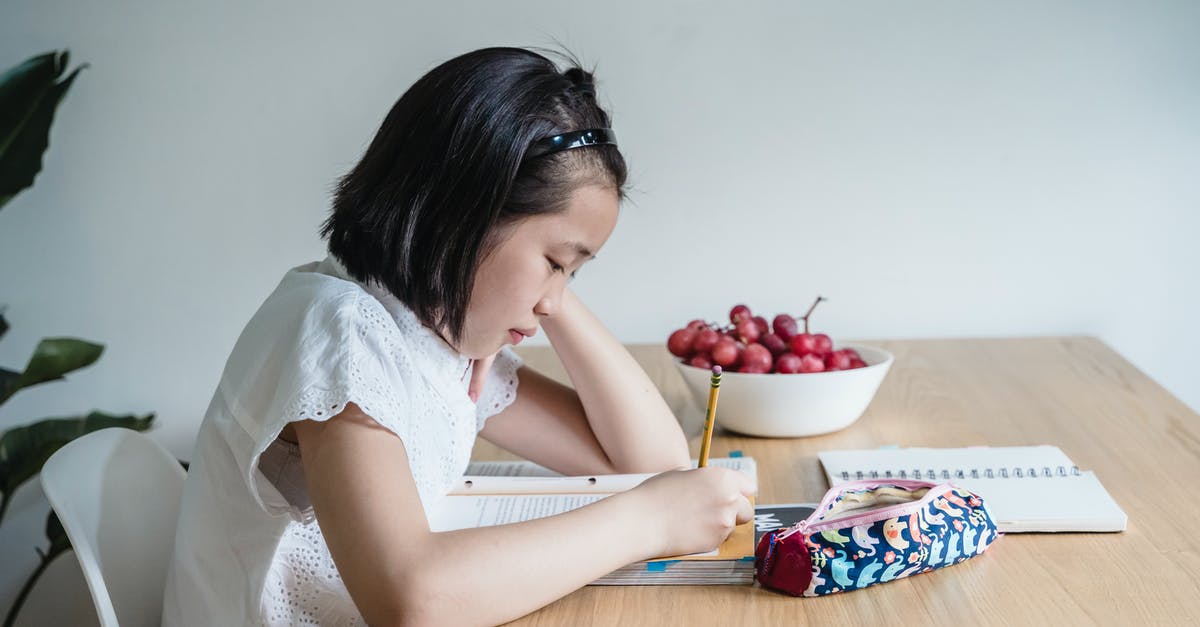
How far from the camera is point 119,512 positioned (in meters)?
1.05

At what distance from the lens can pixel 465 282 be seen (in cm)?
95

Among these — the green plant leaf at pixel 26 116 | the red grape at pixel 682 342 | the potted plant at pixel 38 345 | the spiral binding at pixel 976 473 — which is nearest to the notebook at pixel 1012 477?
the spiral binding at pixel 976 473

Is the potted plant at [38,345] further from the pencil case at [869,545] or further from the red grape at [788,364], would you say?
the pencil case at [869,545]

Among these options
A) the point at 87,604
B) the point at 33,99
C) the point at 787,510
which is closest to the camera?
the point at 787,510

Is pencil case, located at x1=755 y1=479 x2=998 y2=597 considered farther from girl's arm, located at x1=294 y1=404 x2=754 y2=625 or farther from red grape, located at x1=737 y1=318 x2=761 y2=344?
red grape, located at x1=737 y1=318 x2=761 y2=344

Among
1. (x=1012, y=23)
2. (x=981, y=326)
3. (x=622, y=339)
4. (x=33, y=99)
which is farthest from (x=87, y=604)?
(x=1012, y=23)

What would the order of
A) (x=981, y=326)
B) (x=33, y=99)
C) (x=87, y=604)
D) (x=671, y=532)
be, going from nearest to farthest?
(x=671, y=532) → (x=33, y=99) → (x=981, y=326) → (x=87, y=604)

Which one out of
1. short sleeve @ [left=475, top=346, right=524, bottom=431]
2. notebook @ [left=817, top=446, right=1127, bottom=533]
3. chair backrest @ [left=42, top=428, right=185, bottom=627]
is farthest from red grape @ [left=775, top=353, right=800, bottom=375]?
chair backrest @ [left=42, top=428, right=185, bottom=627]

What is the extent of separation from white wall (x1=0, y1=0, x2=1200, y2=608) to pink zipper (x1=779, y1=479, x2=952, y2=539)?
0.98m

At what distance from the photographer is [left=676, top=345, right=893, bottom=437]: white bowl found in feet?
4.26

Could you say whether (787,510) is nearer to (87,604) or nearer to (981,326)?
Result: (981,326)

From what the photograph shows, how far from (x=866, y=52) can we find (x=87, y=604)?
1789 mm

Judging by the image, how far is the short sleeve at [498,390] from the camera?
49.6 inches

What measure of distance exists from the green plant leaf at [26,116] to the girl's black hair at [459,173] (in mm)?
1128
